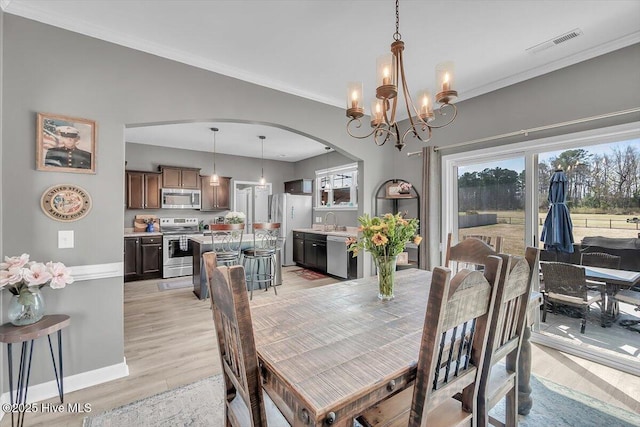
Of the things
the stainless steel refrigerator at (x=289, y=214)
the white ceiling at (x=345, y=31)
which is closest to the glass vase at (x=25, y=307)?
the white ceiling at (x=345, y=31)

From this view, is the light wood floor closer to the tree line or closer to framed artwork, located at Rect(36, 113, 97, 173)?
the tree line

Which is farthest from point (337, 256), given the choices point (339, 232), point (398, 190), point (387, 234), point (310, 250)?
point (387, 234)

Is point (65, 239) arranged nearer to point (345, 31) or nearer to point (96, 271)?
point (96, 271)

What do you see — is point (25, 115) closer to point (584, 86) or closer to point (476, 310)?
point (476, 310)

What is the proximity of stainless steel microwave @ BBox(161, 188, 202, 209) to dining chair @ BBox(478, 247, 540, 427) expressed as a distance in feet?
20.4

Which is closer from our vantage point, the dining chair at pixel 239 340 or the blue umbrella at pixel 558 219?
the dining chair at pixel 239 340

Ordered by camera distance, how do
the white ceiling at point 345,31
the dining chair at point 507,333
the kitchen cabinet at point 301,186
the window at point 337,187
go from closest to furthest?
the dining chair at point 507,333
the white ceiling at point 345,31
the window at point 337,187
the kitchen cabinet at point 301,186

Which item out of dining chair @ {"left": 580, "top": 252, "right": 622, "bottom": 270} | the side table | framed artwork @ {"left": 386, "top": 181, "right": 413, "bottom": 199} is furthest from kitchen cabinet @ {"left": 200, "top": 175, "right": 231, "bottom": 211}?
dining chair @ {"left": 580, "top": 252, "right": 622, "bottom": 270}

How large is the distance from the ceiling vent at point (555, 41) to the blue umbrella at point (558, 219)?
46.4 inches

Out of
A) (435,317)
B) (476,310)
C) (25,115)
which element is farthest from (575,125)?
(25,115)

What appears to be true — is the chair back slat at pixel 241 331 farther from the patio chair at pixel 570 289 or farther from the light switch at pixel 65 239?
the patio chair at pixel 570 289

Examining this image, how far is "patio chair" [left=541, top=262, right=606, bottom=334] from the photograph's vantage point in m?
2.65

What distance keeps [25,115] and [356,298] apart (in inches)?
106

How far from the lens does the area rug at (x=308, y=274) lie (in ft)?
18.6
